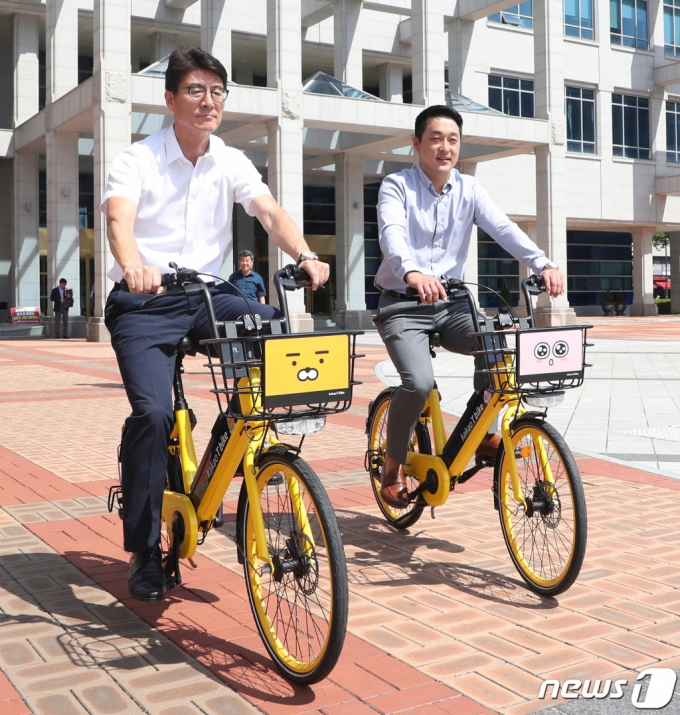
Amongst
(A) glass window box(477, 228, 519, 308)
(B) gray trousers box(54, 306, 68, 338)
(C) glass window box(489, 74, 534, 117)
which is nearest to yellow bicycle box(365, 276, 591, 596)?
(B) gray trousers box(54, 306, 68, 338)

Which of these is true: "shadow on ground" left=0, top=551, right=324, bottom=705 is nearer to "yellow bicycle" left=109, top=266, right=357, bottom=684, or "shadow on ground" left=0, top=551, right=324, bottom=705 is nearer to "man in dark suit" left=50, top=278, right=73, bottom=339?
"yellow bicycle" left=109, top=266, right=357, bottom=684

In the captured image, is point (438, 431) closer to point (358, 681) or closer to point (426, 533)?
point (426, 533)

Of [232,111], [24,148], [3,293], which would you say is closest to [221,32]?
[232,111]

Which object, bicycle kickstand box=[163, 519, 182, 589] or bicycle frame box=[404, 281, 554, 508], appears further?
bicycle frame box=[404, 281, 554, 508]

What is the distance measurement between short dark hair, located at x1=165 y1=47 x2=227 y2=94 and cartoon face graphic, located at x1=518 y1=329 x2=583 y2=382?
5.42ft

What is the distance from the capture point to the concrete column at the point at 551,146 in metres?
31.2

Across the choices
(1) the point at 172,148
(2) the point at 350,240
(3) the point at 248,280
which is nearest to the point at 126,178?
(1) the point at 172,148

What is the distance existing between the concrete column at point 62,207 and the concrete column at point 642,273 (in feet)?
92.7

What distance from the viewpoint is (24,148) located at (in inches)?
1235

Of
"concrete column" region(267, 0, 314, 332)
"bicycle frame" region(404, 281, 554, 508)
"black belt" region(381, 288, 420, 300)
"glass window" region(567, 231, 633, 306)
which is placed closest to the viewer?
"bicycle frame" region(404, 281, 554, 508)

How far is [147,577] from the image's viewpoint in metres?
3.65

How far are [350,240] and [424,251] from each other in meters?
29.4

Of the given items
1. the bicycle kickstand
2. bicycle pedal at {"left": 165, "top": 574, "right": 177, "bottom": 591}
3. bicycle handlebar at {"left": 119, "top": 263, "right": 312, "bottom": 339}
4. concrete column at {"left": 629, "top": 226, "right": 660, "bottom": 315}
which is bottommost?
bicycle pedal at {"left": 165, "top": 574, "right": 177, "bottom": 591}

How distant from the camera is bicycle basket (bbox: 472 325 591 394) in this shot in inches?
153
